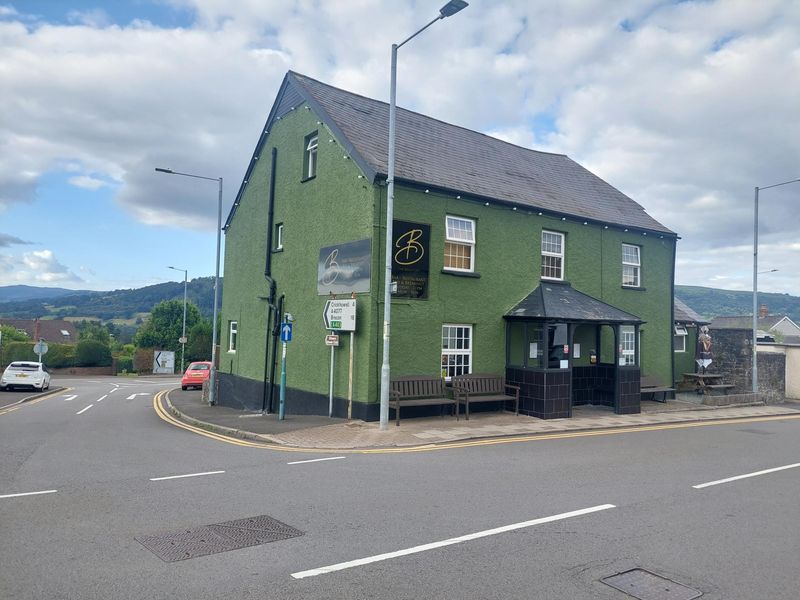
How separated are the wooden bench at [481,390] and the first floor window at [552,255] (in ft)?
13.8

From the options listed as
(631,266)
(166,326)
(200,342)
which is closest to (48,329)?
(166,326)

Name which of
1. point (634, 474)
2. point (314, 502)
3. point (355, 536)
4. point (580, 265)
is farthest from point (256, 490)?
point (580, 265)

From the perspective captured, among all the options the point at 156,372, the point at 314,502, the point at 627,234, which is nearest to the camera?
the point at 314,502

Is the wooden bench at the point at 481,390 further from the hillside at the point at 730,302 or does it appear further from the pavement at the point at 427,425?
the hillside at the point at 730,302

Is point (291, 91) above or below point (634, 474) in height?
above

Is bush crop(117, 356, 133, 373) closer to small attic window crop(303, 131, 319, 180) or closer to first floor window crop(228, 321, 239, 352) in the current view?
first floor window crop(228, 321, 239, 352)

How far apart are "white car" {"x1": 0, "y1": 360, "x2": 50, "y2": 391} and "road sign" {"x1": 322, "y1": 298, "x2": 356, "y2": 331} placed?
23.7m

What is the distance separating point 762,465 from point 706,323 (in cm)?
1632

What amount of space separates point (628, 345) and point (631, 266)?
3053 millimetres

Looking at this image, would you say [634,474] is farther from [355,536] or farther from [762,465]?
[355,536]

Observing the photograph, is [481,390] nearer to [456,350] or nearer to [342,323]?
[456,350]

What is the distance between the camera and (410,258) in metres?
15.4

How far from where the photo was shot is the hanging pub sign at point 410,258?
49.7 ft

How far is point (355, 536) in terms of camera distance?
6.00 metres
